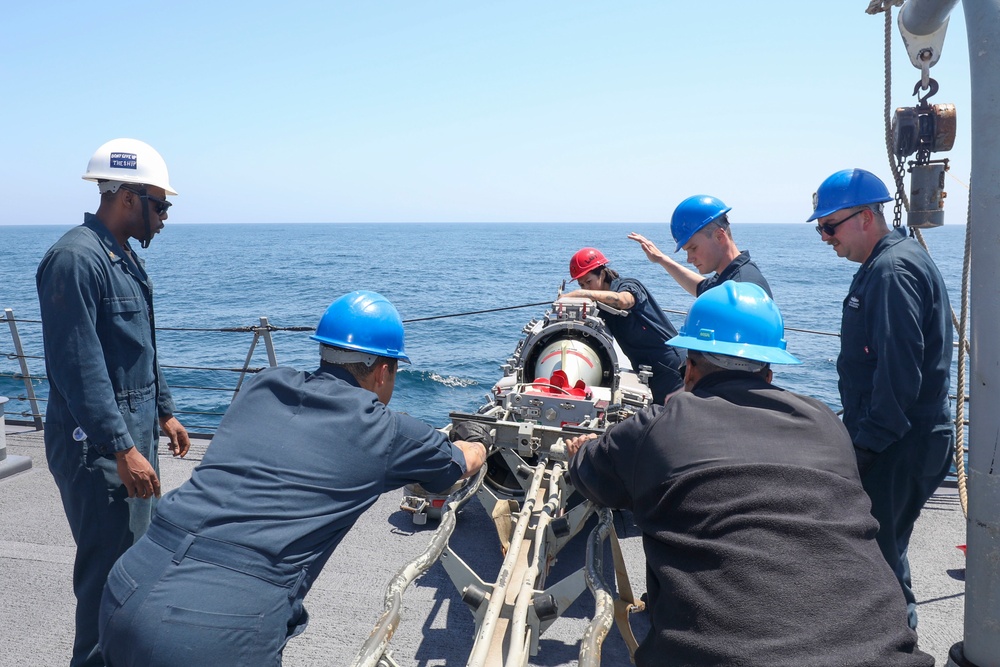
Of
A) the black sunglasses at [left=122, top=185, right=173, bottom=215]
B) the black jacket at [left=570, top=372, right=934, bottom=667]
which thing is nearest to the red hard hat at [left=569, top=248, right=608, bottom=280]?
the black sunglasses at [left=122, top=185, right=173, bottom=215]

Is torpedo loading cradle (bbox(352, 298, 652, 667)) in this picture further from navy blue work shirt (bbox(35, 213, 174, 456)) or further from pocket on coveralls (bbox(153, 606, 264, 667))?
navy blue work shirt (bbox(35, 213, 174, 456))

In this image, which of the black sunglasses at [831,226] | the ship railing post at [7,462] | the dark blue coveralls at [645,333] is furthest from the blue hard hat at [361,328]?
the ship railing post at [7,462]

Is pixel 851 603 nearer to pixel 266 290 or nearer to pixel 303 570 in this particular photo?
pixel 303 570

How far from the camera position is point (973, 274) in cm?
257

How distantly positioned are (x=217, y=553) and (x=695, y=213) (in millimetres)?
3658

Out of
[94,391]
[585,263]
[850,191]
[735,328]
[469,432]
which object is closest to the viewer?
[735,328]

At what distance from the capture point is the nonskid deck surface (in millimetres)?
3568

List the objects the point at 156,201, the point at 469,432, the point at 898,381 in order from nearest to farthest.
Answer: the point at 898,381
the point at 156,201
the point at 469,432

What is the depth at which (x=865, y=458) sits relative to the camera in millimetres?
3240

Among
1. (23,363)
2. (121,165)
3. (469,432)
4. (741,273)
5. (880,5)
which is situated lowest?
(23,363)

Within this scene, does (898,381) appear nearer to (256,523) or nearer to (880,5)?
(880,5)

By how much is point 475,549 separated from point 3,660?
2.50 m

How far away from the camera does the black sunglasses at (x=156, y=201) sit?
328 cm

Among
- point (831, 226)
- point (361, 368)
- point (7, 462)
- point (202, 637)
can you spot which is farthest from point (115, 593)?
point (7, 462)
